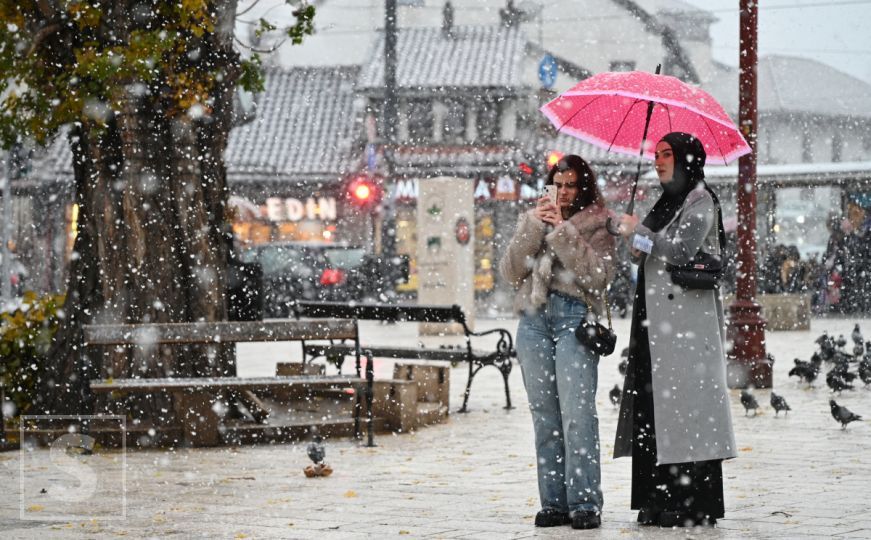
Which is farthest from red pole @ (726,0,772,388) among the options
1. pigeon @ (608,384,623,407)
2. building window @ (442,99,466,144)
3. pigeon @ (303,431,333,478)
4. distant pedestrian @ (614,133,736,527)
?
building window @ (442,99,466,144)

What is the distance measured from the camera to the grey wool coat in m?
6.92

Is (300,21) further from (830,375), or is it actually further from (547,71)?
(547,71)

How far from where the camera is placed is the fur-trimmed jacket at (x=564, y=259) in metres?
7.05

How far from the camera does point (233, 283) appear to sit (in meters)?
13.0

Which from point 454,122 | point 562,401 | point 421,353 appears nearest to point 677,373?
point 562,401

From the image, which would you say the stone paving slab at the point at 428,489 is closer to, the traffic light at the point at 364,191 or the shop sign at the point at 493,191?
the traffic light at the point at 364,191

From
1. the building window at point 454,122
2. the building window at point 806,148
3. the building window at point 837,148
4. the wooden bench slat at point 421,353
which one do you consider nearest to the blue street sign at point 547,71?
the building window at point 454,122

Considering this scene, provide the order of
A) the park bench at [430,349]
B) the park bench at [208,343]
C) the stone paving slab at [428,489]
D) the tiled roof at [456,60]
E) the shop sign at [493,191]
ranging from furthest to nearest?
the tiled roof at [456,60], the shop sign at [493,191], the park bench at [430,349], the park bench at [208,343], the stone paving slab at [428,489]

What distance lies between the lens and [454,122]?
47312 millimetres

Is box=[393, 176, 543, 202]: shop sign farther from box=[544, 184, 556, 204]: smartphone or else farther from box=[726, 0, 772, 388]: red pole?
box=[544, 184, 556, 204]: smartphone

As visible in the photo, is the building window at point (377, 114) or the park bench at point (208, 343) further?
the building window at point (377, 114)

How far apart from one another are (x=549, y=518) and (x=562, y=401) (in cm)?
58

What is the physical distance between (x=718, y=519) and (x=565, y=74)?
44840mm

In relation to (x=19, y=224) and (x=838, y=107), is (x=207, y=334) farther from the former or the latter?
(x=838, y=107)
